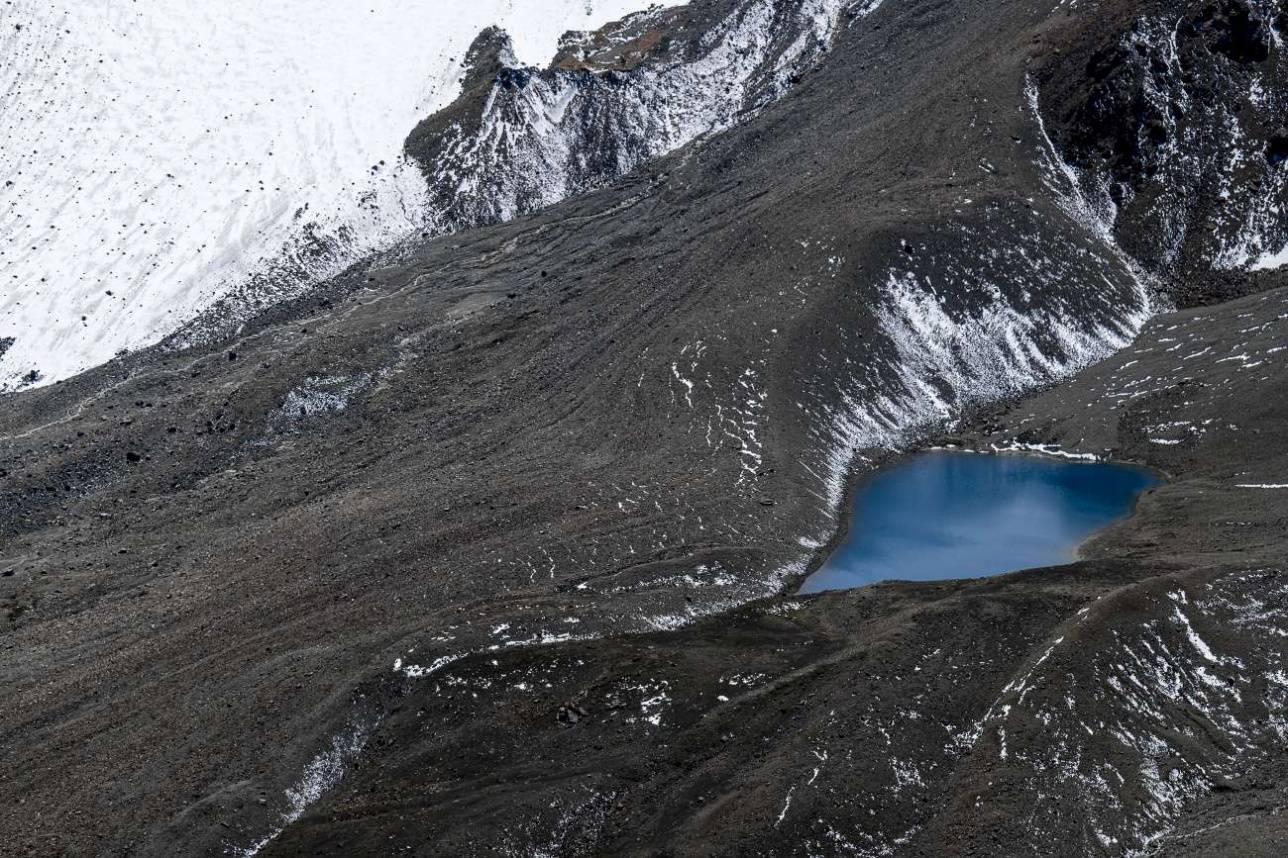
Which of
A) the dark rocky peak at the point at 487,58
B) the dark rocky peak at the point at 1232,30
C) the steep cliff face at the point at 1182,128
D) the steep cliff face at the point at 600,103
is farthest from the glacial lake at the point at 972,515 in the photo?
the dark rocky peak at the point at 487,58

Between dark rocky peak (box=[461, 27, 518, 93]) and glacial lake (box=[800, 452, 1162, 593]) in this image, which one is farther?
dark rocky peak (box=[461, 27, 518, 93])

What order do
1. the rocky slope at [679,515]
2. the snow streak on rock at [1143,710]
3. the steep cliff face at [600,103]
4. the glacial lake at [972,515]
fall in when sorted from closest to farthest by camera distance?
the snow streak on rock at [1143,710]
the rocky slope at [679,515]
the glacial lake at [972,515]
the steep cliff face at [600,103]

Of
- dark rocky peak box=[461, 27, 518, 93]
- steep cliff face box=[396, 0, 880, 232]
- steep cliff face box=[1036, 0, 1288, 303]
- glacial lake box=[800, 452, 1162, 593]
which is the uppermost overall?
dark rocky peak box=[461, 27, 518, 93]

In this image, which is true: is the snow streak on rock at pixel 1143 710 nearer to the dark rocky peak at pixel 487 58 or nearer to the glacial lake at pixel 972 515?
the glacial lake at pixel 972 515

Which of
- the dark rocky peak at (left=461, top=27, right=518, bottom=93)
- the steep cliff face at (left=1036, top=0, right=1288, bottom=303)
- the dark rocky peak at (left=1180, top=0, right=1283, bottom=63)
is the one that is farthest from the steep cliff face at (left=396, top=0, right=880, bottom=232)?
the dark rocky peak at (left=1180, top=0, right=1283, bottom=63)

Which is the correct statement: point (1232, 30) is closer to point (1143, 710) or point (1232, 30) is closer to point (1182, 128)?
point (1182, 128)

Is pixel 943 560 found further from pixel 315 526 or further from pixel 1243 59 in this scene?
pixel 1243 59

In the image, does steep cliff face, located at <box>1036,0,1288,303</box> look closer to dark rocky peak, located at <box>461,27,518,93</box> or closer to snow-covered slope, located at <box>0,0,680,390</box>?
dark rocky peak, located at <box>461,27,518,93</box>
